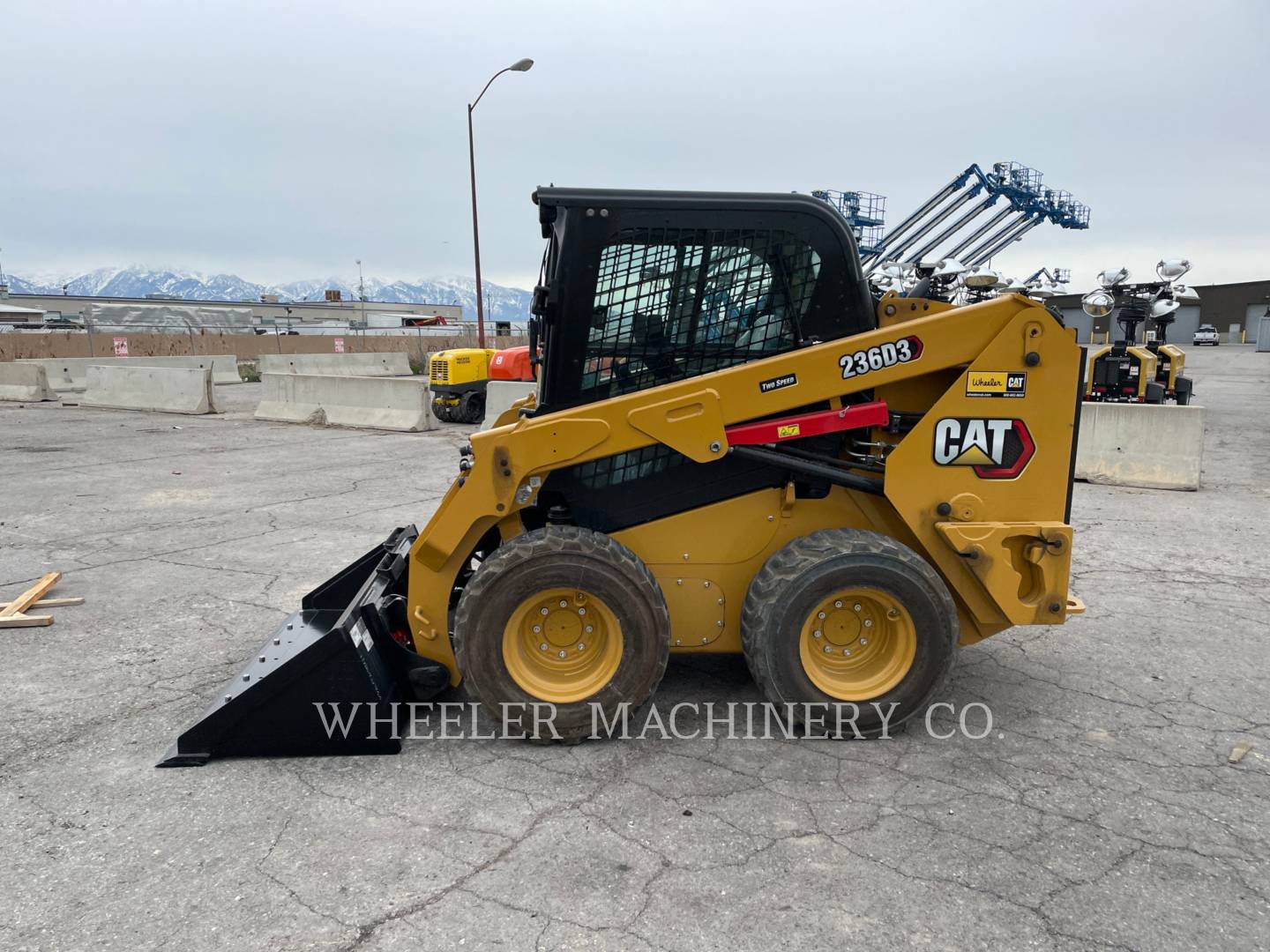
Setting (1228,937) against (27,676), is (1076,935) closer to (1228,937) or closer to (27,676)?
(1228,937)

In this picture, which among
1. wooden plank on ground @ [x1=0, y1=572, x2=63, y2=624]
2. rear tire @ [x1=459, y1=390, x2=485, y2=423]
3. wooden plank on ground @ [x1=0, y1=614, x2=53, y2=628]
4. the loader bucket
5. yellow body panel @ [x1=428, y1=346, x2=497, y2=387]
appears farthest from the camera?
rear tire @ [x1=459, y1=390, x2=485, y2=423]

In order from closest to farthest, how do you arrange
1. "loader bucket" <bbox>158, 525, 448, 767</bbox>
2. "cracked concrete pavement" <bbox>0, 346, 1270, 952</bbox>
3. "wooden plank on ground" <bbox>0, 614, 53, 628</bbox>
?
"cracked concrete pavement" <bbox>0, 346, 1270, 952</bbox>
"loader bucket" <bbox>158, 525, 448, 767</bbox>
"wooden plank on ground" <bbox>0, 614, 53, 628</bbox>

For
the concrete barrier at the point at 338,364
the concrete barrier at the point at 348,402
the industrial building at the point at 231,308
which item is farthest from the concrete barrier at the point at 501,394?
the industrial building at the point at 231,308

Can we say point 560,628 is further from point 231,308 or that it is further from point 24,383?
point 231,308

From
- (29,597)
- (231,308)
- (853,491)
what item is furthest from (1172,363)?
A: (231,308)

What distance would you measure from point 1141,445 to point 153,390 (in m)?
18.1

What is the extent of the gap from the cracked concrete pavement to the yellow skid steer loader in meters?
0.31

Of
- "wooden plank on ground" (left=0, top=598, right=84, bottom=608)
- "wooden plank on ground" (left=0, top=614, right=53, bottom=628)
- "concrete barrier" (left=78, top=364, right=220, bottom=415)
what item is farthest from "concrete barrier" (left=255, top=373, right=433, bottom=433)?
"wooden plank on ground" (left=0, top=614, right=53, bottom=628)

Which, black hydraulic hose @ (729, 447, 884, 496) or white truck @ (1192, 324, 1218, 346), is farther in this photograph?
white truck @ (1192, 324, 1218, 346)

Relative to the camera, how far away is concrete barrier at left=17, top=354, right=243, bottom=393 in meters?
22.0

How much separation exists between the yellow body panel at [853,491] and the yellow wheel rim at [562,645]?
0.38m

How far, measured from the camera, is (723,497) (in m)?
3.87

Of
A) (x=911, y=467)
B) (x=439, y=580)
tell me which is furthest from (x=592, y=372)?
(x=911, y=467)

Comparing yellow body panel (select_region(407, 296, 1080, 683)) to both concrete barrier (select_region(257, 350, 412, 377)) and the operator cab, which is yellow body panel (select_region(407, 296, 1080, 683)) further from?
concrete barrier (select_region(257, 350, 412, 377))
